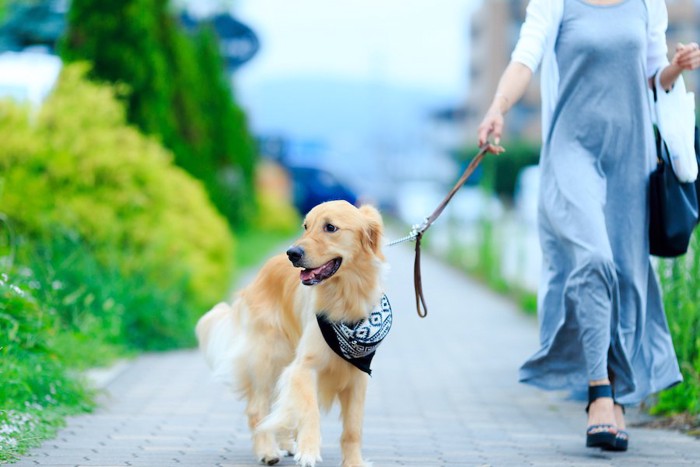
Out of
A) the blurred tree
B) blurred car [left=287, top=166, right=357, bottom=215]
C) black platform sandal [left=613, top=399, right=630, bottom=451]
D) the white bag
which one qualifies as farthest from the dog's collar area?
blurred car [left=287, top=166, right=357, bottom=215]

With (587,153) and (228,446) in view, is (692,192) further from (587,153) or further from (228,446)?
(228,446)

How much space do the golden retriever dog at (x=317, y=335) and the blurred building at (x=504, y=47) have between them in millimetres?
60139

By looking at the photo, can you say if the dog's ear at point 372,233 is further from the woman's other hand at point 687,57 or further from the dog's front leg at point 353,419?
the woman's other hand at point 687,57

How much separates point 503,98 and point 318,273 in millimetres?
1454

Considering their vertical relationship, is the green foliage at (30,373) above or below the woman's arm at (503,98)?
below

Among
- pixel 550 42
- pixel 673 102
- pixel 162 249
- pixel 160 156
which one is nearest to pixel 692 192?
pixel 673 102

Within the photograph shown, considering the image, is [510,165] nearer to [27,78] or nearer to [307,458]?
[27,78]

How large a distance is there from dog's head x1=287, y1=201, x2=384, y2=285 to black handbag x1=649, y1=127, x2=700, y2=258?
1592 millimetres

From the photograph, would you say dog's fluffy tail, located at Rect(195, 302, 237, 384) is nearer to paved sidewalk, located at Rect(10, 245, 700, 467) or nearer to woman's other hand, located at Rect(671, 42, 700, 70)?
paved sidewalk, located at Rect(10, 245, 700, 467)

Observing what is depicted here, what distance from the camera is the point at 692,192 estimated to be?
5.32 m

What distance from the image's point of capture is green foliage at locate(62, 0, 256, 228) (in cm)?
1075

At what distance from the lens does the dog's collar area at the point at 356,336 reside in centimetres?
441

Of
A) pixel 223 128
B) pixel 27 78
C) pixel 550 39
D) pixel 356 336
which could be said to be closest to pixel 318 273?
pixel 356 336

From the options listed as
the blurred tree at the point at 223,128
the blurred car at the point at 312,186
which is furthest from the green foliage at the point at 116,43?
the blurred car at the point at 312,186
